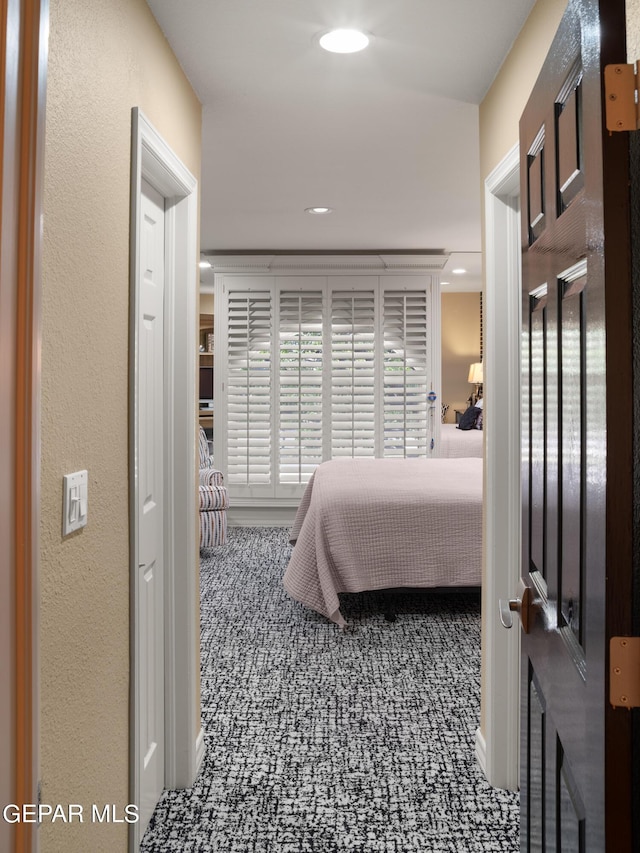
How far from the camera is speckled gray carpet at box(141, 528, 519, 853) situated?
2115 mm

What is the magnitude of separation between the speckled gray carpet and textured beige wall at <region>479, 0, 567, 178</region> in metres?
2.21

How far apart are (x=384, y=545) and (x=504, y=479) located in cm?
176

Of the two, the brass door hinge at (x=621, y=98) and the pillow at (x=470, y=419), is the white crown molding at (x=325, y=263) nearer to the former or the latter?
the pillow at (x=470, y=419)

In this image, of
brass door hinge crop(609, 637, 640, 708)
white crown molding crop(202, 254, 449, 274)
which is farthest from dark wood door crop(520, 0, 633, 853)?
white crown molding crop(202, 254, 449, 274)

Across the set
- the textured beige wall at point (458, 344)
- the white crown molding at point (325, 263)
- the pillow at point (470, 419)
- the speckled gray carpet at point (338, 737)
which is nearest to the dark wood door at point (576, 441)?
the speckled gray carpet at point (338, 737)

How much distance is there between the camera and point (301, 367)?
6504 mm

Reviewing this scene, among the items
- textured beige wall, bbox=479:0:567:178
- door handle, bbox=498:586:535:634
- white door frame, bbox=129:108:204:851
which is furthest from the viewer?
white door frame, bbox=129:108:204:851

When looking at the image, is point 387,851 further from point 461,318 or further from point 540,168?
point 461,318

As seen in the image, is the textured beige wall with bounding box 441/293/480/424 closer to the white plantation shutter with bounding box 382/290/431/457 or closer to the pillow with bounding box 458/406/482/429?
the pillow with bounding box 458/406/482/429

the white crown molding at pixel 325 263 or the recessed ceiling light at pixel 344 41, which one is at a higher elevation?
the white crown molding at pixel 325 263

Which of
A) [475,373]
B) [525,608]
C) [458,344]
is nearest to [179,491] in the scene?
[525,608]

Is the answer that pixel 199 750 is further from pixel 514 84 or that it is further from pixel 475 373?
pixel 475 373

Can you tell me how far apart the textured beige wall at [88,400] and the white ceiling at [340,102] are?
386 millimetres

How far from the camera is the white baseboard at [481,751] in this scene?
8.05ft
